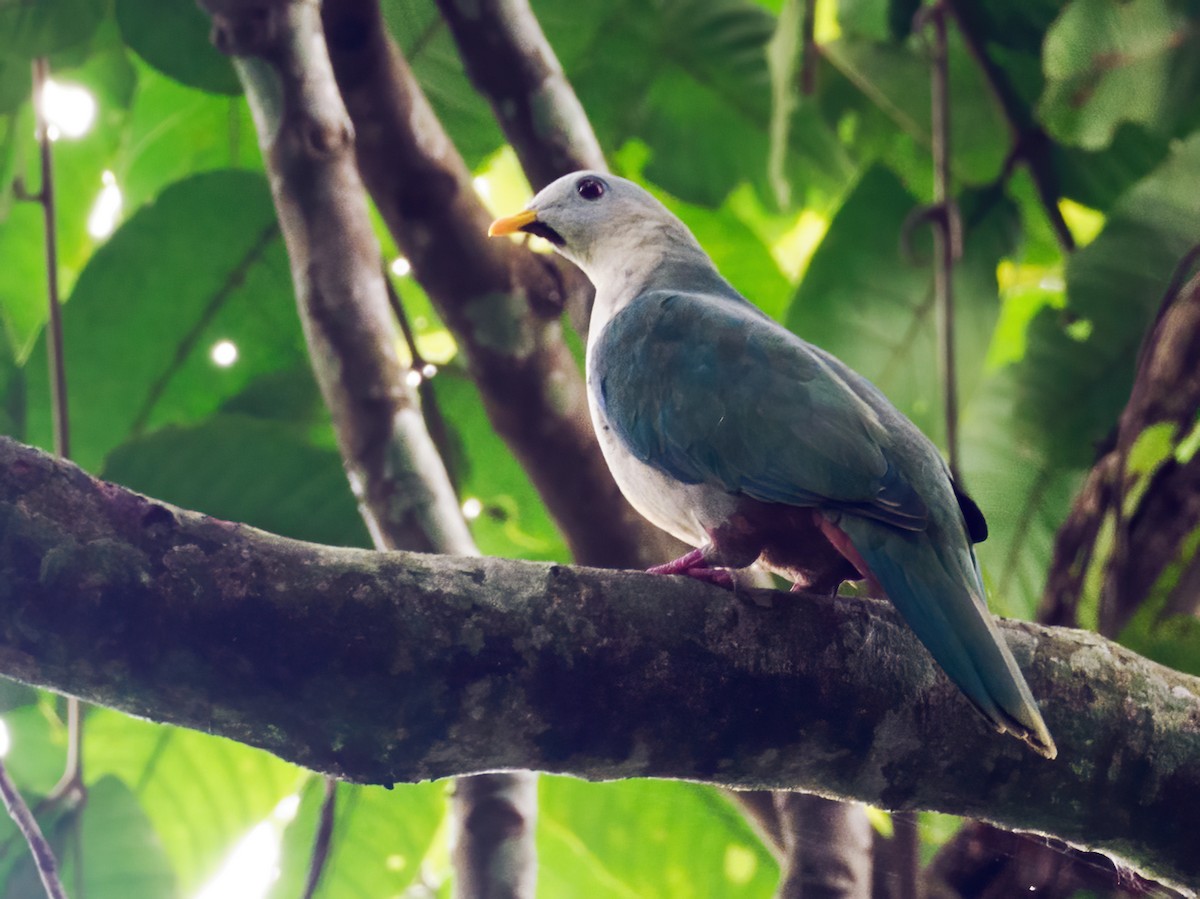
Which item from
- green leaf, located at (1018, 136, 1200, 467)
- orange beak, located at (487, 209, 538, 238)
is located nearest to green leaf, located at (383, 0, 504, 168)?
orange beak, located at (487, 209, 538, 238)

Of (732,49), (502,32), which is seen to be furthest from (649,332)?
(732,49)

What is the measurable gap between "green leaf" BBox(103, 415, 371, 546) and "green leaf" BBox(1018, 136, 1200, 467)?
64.9 inches

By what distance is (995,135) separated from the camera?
3.32 meters

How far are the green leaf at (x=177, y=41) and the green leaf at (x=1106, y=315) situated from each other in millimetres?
1996

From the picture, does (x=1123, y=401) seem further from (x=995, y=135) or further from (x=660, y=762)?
(x=660, y=762)

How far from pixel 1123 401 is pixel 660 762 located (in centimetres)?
204

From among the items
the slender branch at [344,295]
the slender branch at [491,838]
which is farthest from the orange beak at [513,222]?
the slender branch at [491,838]

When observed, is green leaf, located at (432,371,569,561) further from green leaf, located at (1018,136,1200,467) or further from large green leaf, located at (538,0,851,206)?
green leaf, located at (1018,136,1200,467)

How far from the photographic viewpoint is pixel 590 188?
2.34m

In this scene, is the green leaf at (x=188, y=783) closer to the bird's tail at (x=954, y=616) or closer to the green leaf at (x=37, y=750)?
the green leaf at (x=37, y=750)

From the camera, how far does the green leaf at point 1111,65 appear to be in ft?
9.44

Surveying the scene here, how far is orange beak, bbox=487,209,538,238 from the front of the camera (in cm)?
237

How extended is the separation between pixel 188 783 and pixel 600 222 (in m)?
1.43

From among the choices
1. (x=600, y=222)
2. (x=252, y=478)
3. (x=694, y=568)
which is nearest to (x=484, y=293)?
(x=600, y=222)
